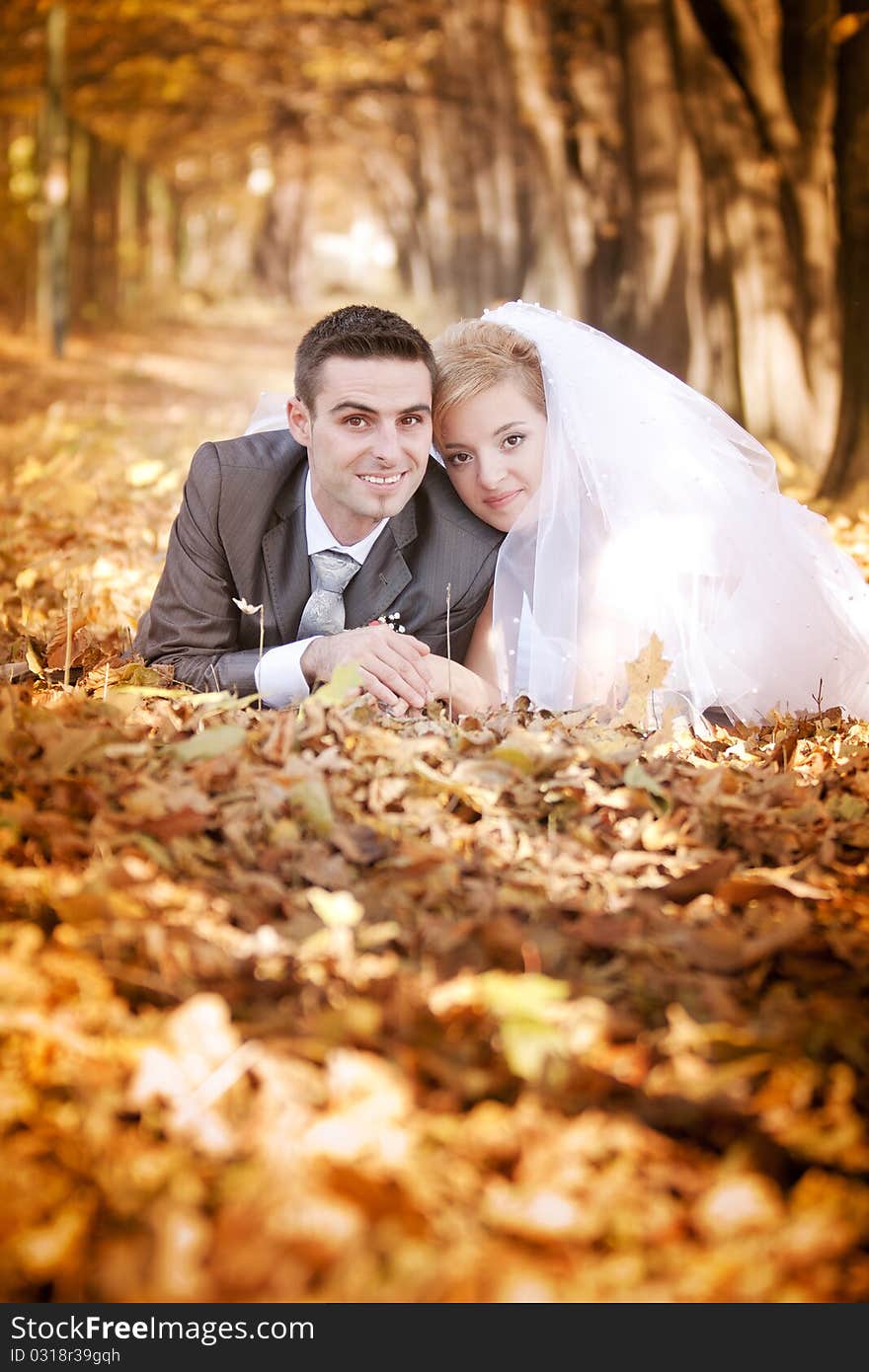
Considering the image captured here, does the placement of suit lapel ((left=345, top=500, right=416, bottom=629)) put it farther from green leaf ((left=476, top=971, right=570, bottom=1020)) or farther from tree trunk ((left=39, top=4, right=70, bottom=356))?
tree trunk ((left=39, top=4, right=70, bottom=356))

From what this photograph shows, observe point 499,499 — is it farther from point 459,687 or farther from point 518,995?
point 518,995

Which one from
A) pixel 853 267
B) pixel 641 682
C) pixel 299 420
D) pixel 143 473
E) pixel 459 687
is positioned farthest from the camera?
pixel 853 267

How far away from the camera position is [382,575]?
4.02 metres

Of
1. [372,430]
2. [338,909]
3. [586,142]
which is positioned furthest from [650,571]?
[586,142]

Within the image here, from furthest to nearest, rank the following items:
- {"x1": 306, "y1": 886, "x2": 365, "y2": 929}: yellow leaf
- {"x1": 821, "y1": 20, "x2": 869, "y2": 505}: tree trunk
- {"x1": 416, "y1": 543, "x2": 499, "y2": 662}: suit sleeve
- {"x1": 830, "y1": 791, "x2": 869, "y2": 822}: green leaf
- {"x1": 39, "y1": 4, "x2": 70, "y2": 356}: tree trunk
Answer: {"x1": 39, "y1": 4, "x2": 70, "y2": 356}: tree trunk, {"x1": 821, "y1": 20, "x2": 869, "y2": 505}: tree trunk, {"x1": 416, "y1": 543, "x2": 499, "y2": 662}: suit sleeve, {"x1": 830, "y1": 791, "x2": 869, "y2": 822}: green leaf, {"x1": 306, "y1": 886, "x2": 365, "y2": 929}: yellow leaf

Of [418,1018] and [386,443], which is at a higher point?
[386,443]

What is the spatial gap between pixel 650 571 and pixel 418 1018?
2.34 meters

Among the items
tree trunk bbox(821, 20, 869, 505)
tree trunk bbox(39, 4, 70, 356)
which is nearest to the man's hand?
tree trunk bbox(821, 20, 869, 505)

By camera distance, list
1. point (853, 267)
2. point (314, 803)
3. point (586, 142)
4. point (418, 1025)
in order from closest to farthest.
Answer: point (418, 1025), point (314, 803), point (853, 267), point (586, 142)

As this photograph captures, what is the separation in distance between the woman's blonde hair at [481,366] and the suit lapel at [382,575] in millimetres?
338

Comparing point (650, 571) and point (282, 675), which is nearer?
point (282, 675)

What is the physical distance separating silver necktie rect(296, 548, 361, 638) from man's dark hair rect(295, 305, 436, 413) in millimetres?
463

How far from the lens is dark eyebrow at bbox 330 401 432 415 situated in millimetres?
3741

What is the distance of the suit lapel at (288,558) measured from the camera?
3.95 m
